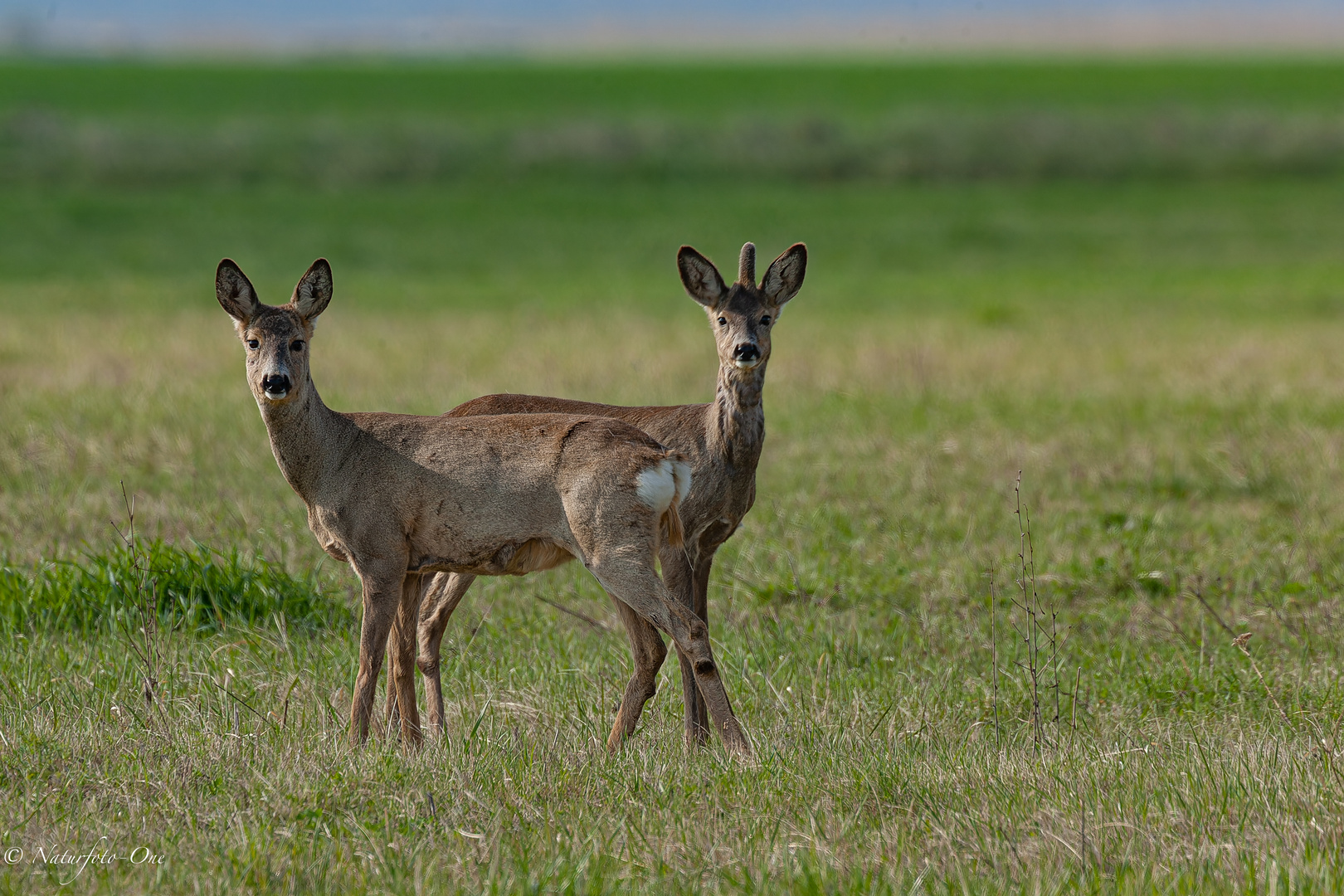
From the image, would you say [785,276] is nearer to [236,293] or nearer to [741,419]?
[741,419]

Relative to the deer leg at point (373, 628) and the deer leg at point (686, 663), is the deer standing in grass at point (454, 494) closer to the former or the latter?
the deer leg at point (373, 628)

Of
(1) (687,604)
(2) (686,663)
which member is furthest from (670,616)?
(1) (687,604)

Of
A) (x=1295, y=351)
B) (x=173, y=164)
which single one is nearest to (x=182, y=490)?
(x=1295, y=351)

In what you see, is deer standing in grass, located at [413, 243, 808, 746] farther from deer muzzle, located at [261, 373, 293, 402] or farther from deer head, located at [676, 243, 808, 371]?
deer muzzle, located at [261, 373, 293, 402]

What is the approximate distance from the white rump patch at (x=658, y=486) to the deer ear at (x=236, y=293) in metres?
1.54

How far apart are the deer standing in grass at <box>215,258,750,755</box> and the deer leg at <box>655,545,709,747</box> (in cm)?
20

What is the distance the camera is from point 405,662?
5.54 metres

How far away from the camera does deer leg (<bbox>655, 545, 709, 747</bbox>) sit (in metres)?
5.64

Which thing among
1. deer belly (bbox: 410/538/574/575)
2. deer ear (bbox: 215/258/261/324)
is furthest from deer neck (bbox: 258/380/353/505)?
deer belly (bbox: 410/538/574/575)

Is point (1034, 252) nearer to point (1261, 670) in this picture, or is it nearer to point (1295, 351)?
point (1295, 351)

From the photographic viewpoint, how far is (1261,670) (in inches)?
246

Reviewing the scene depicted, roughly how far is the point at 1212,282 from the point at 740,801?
23817 mm

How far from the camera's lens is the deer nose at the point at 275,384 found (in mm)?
5242

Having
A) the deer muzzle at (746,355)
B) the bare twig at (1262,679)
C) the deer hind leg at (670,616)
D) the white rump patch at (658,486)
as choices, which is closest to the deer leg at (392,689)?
the deer hind leg at (670,616)
